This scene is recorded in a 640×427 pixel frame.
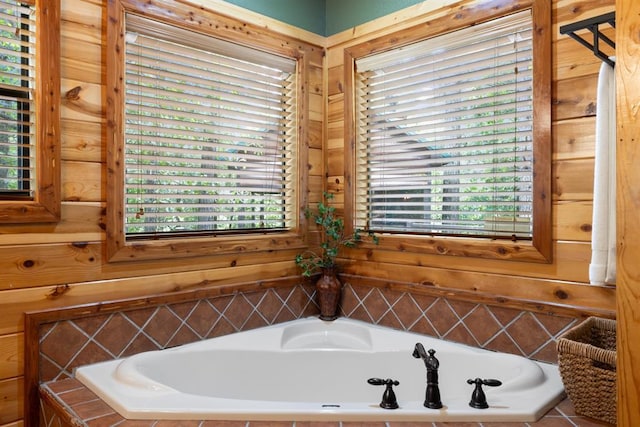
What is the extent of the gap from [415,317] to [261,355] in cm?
79

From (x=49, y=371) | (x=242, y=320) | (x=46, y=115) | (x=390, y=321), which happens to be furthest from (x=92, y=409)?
(x=390, y=321)

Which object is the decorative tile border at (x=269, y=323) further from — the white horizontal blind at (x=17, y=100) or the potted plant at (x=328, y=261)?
the white horizontal blind at (x=17, y=100)

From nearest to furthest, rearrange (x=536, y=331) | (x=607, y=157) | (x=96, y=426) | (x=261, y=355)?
(x=96, y=426)
(x=607, y=157)
(x=536, y=331)
(x=261, y=355)

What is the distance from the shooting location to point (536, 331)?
2018 mm

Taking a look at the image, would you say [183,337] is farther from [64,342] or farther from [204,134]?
[204,134]

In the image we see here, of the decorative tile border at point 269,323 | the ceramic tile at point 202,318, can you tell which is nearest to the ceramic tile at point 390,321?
the decorative tile border at point 269,323

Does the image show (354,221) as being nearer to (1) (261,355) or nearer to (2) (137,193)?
(1) (261,355)

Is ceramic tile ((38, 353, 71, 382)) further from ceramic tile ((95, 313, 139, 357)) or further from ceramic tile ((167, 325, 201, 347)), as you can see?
ceramic tile ((167, 325, 201, 347))

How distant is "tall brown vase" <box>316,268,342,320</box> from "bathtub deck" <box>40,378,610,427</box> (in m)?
1.22

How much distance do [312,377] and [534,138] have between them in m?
1.48

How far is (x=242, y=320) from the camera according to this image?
2463 mm

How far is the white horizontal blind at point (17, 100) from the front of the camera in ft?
5.80

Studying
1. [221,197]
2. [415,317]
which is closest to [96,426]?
[221,197]

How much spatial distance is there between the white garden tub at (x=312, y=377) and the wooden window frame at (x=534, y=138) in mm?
438
